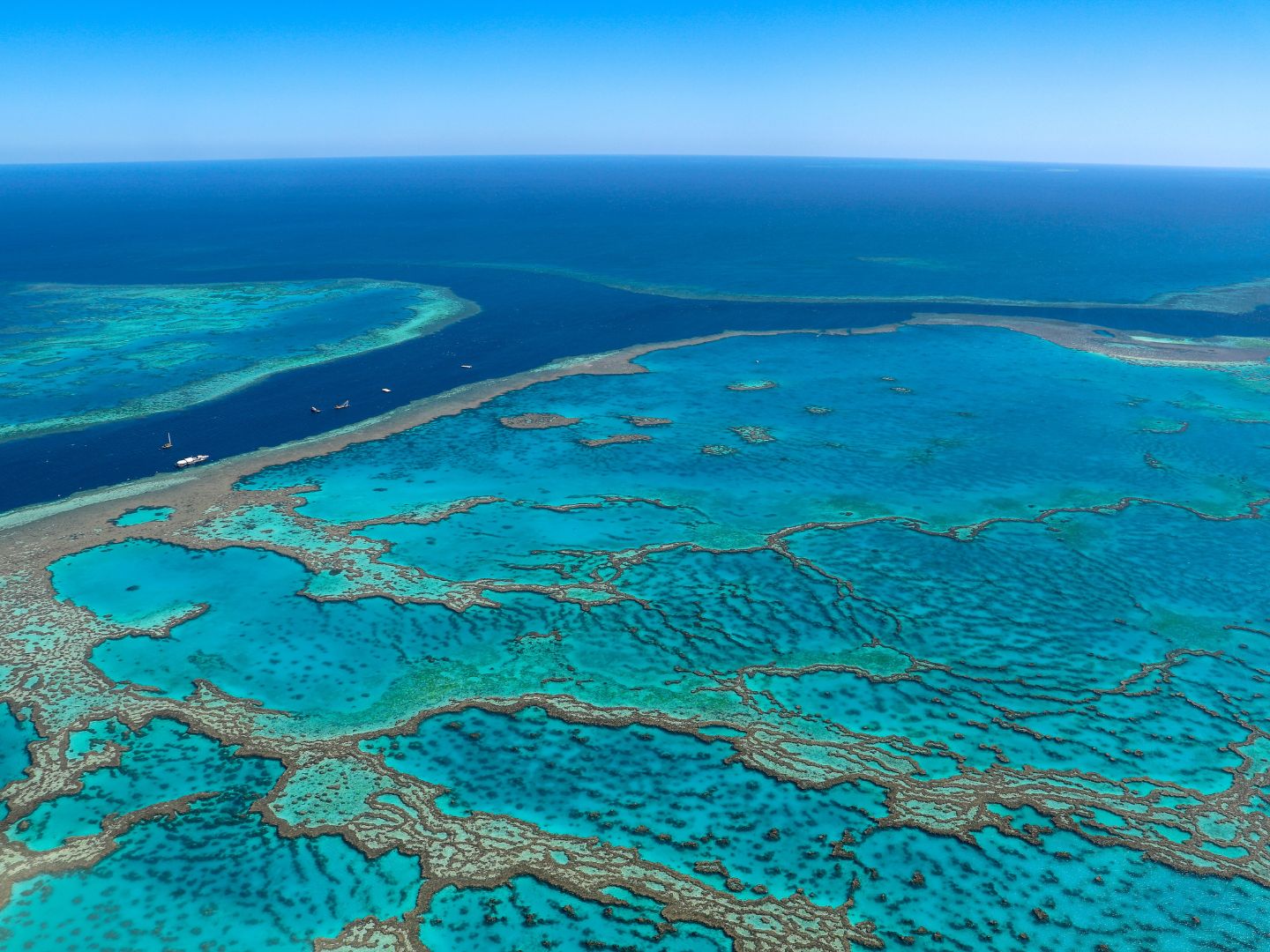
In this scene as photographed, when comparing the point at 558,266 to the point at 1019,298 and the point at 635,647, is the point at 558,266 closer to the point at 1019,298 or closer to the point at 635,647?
the point at 1019,298

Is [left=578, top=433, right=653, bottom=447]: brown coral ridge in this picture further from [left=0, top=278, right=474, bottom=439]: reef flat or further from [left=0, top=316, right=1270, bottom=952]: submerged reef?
[left=0, top=278, right=474, bottom=439]: reef flat

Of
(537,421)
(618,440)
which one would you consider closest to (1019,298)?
(618,440)

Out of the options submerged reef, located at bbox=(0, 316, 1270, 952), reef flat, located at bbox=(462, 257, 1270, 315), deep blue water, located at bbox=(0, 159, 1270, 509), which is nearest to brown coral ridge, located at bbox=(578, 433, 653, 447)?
submerged reef, located at bbox=(0, 316, 1270, 952)

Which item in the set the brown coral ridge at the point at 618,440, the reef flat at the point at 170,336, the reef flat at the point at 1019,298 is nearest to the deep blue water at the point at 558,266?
the reef flat at the point at 1019,298

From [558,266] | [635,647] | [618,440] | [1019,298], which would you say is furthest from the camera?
[558,266]

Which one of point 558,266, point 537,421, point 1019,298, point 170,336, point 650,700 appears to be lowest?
Result: point 650,700

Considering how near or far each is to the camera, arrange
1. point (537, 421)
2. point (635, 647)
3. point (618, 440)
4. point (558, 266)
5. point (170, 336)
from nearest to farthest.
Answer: point (635, 647)
point (618, 440)
point (537, 421)
point (170, 336)
point (558, 266)

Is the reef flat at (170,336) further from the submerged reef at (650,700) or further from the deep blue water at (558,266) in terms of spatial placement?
the submerged reef at (650,700)
